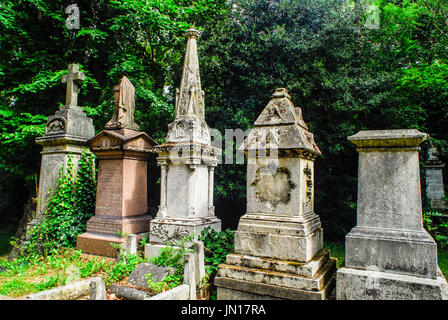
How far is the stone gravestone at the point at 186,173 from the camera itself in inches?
212

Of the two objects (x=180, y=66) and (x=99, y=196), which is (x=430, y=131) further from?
(x=99, y=196)

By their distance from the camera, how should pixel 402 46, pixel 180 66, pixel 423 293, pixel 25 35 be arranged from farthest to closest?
pixel 402 46, pixel 180 66, pixel 25 35, pixel 423 293

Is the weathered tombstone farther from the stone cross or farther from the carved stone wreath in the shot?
→ the stone cross

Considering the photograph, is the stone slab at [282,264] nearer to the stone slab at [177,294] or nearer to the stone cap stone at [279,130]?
the stone slab at [177,294]

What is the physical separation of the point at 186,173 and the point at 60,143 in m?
3.23

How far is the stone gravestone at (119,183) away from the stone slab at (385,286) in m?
4.05

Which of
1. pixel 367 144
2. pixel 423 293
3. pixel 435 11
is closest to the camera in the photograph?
pixel 423 293

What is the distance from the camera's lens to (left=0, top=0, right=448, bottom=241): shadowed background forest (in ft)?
30.1

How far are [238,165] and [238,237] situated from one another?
6118mm

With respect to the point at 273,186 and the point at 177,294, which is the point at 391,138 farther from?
the point at 177,294

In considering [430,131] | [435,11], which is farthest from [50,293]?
[430,131]

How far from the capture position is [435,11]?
32.7 feet

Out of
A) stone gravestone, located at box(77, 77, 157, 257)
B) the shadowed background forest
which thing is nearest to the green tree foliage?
the shadowed background forest

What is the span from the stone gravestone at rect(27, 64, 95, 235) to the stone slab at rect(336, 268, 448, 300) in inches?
237
